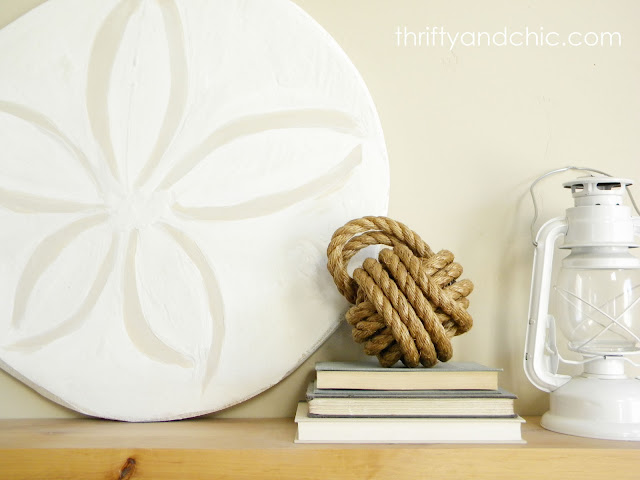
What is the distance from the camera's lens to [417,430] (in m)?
0.73

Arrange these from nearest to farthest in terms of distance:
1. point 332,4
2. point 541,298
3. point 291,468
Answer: point 291,468 → point 541,298 → point 332,4

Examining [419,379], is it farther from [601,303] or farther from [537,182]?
[537,182]

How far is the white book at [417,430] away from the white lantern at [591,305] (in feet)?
0.40

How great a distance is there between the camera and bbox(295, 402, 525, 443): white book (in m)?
0.72

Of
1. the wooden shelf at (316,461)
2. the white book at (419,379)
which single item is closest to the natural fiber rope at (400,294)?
the white book at (419,379)

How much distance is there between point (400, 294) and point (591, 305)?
0.28 meters

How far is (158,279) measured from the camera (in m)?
0.90

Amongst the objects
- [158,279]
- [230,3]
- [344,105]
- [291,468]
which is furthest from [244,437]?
[230,3]

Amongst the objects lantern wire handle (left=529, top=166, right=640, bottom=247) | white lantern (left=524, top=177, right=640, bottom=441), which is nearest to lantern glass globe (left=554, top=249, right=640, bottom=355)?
white lantern (left=524, top=177, right=640, bottom=441)

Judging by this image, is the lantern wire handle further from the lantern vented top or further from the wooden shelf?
the wooden shelf

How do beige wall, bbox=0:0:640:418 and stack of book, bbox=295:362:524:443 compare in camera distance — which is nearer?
stack of book, bbox=295:362:524:443

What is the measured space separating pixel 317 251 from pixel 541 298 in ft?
1.07

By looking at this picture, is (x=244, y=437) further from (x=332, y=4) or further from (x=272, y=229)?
(x=332, y=4)

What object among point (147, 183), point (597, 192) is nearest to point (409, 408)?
point (597, 192)
